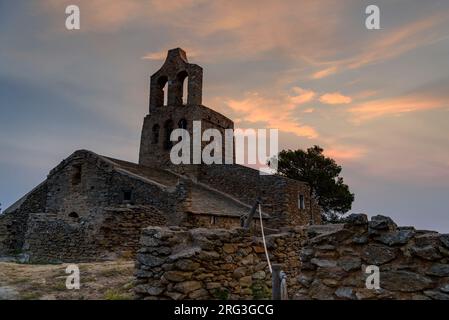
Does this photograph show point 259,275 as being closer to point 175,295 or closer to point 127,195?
point 175,295

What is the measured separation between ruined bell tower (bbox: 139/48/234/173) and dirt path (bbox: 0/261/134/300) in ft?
60.4

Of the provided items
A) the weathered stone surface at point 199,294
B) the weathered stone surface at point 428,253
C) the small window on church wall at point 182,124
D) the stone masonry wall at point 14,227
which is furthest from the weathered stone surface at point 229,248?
the small window on church wall at point 182,124

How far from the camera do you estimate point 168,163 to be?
28969 mm

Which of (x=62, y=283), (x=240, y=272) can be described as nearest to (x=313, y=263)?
(x=240, y=272)

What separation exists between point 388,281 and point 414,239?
669 millimetres

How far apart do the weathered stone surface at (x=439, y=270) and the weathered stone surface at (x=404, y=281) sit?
0.35ft

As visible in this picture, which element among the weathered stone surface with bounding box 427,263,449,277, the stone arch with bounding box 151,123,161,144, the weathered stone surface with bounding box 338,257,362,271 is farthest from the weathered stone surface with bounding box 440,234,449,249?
the stone arch with bounding box 151,123,161,144

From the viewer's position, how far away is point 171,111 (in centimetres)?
2934

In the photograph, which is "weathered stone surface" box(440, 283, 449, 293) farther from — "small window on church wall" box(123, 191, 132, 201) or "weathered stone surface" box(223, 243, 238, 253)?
"small window on church wall" box(123, 191, 132, 201)

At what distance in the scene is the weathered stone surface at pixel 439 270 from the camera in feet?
15.7

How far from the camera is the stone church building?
14875 millimetres

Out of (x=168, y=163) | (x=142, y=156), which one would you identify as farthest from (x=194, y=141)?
(x=142, y=156)

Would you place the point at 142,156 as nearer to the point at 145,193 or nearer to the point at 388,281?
the point at 145,193
